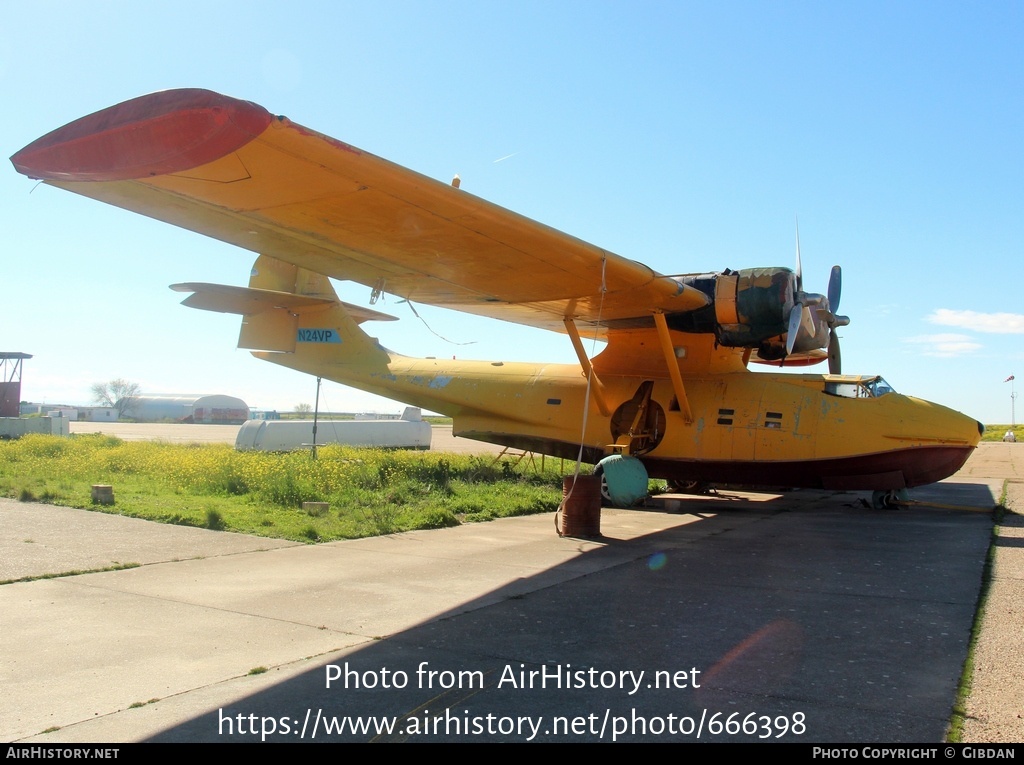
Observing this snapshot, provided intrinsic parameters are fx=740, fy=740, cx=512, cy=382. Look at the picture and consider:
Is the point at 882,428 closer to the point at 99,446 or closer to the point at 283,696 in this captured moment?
the point at 283,696

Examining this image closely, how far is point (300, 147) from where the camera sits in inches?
238

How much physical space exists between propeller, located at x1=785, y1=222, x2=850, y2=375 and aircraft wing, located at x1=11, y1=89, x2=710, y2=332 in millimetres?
1545

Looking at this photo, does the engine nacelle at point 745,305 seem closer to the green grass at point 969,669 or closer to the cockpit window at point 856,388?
the cockpit window at point 856,388

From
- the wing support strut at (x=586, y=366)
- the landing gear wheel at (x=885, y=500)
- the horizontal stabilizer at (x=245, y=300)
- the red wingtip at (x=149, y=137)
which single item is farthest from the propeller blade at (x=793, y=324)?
the horizontal stabilizer at (x=245, y=300)

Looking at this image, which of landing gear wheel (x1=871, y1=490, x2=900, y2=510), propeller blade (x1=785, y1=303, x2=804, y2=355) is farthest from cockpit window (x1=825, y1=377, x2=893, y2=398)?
landing gear wheel (x1=871, y1=490, x2=900, y2=510)

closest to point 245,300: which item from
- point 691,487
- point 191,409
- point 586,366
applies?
point 586,366

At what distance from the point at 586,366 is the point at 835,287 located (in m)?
5.86

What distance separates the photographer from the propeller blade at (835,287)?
49.0 ft

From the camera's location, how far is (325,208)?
776cm

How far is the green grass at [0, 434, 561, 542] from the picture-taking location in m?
10.1

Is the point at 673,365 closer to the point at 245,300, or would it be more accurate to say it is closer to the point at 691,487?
the point at 691,487

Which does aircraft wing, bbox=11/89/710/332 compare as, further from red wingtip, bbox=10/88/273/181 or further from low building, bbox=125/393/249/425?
low building, bbox=125/393/249/425

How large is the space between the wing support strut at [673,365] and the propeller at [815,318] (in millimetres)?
1822

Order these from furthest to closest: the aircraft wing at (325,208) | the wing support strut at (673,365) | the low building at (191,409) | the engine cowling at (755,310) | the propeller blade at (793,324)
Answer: the low building at (191,409)
the wing support strut at (673,365)
the engine cowling at (755,310)
the propeller blade at (793,324)
the aircraft wing at (325,208)
